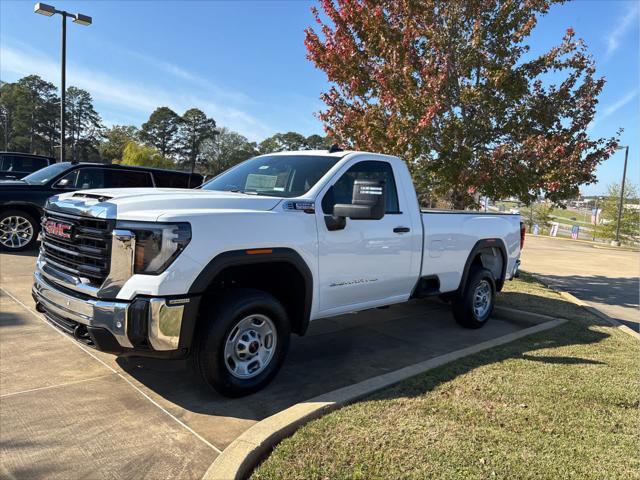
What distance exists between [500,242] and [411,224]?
2163 mm

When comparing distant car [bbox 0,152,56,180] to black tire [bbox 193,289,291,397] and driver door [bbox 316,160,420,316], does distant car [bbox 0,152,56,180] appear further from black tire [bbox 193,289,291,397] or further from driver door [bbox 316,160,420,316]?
black tire [bbox 193,289,291,397]

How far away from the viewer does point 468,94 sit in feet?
30.1

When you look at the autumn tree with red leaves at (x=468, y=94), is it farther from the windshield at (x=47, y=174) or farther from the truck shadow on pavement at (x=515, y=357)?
the windshield at (x=47, y=174)

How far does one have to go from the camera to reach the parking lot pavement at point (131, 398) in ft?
9.32

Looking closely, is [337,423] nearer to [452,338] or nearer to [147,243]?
A: [147,243]

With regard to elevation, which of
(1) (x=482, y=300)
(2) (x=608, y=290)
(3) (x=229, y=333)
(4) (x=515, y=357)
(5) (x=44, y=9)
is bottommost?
(2) (x=608, y=290)

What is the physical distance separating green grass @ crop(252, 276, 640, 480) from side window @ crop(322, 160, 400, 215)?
5.47 feet

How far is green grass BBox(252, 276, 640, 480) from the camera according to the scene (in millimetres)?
2793

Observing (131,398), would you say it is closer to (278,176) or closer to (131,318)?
(131,318)

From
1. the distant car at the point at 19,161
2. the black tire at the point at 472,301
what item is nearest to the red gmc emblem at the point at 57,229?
the black tire at the point at 472,301

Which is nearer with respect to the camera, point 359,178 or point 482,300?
point 359,178

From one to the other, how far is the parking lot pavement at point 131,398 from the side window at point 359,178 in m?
1.54

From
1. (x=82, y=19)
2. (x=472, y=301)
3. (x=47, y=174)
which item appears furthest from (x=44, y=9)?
(x=472, y=301)

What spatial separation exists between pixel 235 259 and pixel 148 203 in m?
0.73
